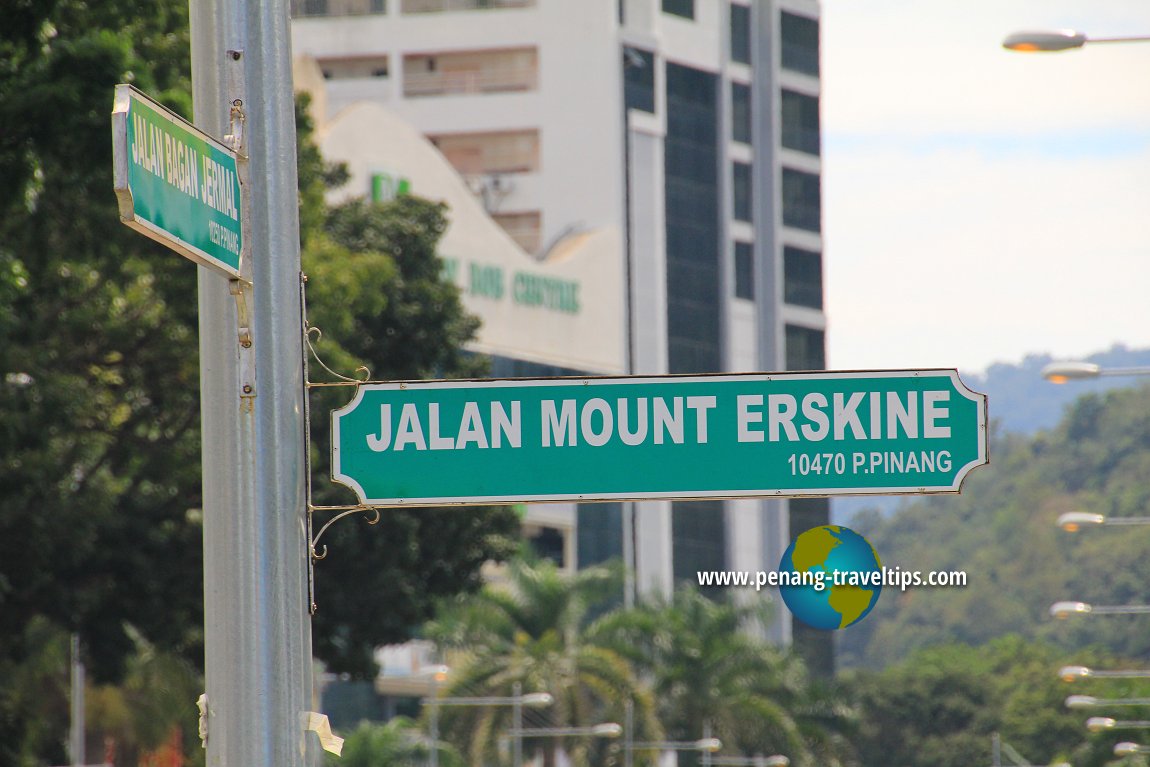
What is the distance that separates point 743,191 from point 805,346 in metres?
8.31

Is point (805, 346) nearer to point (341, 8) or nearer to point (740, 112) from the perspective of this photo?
point (740, 112)

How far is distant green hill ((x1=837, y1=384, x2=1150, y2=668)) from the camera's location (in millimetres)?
128625

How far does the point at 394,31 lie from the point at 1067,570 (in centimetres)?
7401

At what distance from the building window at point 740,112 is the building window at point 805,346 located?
9575mm

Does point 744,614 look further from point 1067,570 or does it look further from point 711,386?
point 1067,570

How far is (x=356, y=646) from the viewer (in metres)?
34.9

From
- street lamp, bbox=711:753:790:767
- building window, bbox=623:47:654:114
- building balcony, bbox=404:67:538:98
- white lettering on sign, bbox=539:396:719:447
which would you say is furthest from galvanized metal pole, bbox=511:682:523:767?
white lettering on sign, bbox=539:396:719:447

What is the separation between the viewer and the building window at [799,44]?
104m

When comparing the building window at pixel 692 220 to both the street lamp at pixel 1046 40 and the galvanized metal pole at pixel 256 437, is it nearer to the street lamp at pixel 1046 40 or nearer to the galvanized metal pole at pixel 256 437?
the street lamp at pixel 1046 40

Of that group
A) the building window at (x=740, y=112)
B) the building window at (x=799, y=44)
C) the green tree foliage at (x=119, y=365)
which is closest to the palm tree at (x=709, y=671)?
the green tree foliage at (x=119, y=365)

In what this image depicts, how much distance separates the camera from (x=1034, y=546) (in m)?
149

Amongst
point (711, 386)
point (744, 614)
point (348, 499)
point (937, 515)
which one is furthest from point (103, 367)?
point (937, 515)

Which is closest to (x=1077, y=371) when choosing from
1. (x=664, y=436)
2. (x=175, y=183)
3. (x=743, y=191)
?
(x=664, y=436)

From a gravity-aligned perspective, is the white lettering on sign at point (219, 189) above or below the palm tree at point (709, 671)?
above
